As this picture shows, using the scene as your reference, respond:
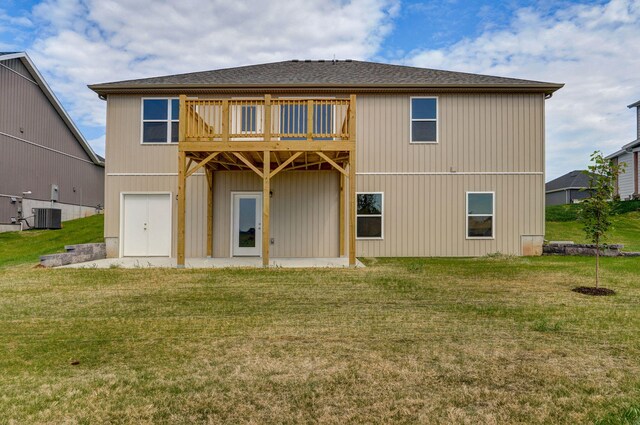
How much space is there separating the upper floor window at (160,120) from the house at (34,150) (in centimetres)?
879

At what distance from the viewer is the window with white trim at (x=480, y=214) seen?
11.8 m

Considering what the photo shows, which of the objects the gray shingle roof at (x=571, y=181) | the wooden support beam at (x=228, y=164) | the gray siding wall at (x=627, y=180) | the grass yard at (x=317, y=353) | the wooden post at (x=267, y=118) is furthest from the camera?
the gray shingle roof at (x=571, y=181)

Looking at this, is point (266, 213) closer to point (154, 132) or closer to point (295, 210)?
point (295, 210)

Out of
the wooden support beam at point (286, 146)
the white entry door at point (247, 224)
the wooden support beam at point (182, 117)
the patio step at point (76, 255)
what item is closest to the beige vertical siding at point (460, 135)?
the wooden support beam at point (286, 146)

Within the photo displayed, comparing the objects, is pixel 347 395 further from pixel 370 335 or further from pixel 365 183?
pixel 365 183

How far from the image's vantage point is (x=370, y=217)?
1183cm

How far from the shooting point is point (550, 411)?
2.53 meters

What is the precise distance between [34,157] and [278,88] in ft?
→ 45.4

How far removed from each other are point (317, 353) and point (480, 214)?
976 cm

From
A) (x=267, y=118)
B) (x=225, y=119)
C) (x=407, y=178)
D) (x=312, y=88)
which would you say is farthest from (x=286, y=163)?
(x=407, y=178)

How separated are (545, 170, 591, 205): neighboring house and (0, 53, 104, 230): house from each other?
3357 cm

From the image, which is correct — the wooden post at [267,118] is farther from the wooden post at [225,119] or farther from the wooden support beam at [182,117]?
the wooden support beam at [182,117]

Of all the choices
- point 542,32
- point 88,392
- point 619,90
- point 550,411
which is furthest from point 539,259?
point 619,90

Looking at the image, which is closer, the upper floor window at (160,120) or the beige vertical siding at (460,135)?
the upper floor window at (160,120)
